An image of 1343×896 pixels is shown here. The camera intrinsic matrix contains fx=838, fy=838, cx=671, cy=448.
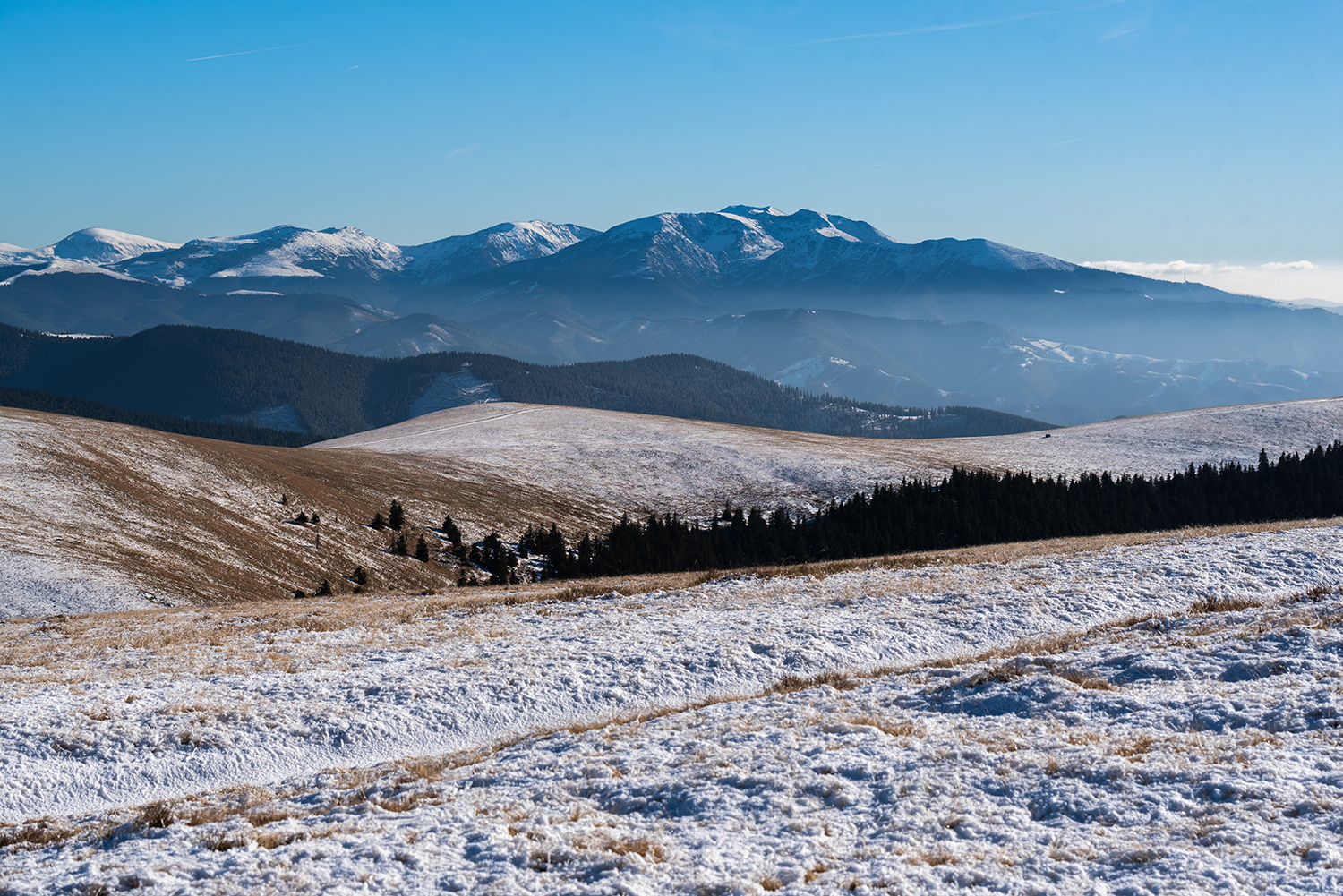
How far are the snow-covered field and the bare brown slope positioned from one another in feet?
68.9

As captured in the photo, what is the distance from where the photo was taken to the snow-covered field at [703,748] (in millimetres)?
9297

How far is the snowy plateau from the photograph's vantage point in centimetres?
934

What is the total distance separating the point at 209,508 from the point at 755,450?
73954 millimetres

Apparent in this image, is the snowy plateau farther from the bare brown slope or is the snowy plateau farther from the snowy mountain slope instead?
the snowy mountain slope

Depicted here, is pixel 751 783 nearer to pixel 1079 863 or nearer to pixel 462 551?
pixel 1079 863

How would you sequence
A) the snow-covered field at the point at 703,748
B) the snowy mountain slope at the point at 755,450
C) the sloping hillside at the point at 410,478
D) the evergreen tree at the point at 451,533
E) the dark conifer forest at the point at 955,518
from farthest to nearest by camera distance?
the snowy mountain slope at the point at 755,450 → the evergreen tree at the point at 451,533 → the dark conifer forest at the point at 955,518 → the sloping hillside at the point at 410,478 → the snow-covered field at the point at 703,748

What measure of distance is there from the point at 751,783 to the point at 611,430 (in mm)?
119057

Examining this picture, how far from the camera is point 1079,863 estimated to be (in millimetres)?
8984

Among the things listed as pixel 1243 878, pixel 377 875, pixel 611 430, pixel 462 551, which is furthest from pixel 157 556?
pixel 611 430

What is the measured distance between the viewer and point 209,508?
59.5 meters

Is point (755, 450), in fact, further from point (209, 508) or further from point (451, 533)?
point (209, 508)

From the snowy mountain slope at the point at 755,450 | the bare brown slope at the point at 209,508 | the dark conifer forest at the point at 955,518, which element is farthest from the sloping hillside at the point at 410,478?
the dark conifer forest at the point at 955,518

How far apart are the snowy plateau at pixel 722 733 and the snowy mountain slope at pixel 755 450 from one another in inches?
2615

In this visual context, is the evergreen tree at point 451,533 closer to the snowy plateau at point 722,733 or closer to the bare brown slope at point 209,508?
the bare brown slope at point 209,508
